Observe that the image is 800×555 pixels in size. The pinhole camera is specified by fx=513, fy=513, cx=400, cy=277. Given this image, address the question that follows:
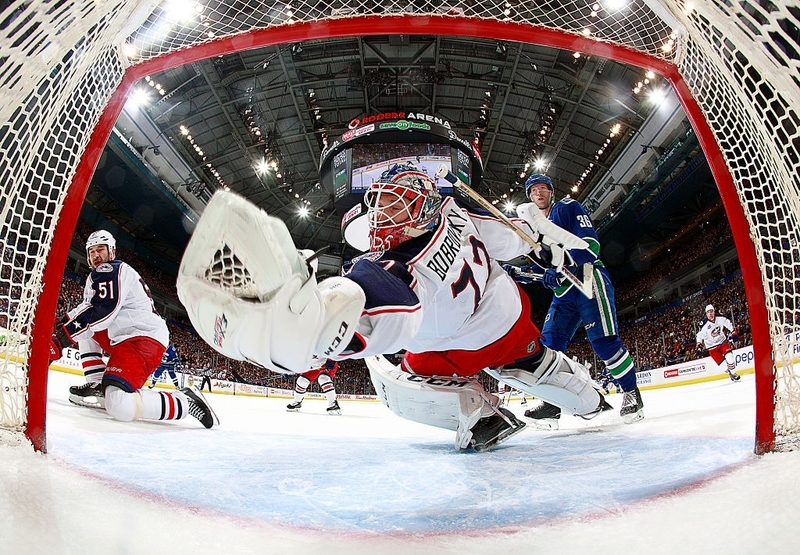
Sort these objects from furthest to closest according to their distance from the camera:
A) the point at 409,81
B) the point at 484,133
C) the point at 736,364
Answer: the point at 484,133, the point at 409,81, the point at 736,364

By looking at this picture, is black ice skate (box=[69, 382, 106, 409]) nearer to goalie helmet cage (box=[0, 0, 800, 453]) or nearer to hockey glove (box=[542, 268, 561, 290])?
goalie helmet cage (box=[0, 0, 800, 453])

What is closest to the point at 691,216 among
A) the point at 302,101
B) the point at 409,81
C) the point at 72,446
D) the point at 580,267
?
the point at 409,81

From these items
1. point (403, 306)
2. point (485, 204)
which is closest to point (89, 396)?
point (485, 204)

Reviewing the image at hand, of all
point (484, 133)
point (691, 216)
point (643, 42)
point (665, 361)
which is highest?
point (484, 133)

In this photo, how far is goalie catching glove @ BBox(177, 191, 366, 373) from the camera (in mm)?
914

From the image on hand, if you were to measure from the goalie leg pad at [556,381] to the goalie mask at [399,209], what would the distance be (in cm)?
122

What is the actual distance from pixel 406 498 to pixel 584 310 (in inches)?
90.1

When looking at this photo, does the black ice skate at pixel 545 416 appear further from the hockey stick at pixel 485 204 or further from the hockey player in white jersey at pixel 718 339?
the hockey player in white jersey at pixel 718 339

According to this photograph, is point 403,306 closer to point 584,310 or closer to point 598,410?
point 598,410

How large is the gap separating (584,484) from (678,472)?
0.83 ft

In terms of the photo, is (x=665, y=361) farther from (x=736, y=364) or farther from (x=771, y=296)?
(x=771, y=296)

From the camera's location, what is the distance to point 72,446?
69.3 inches

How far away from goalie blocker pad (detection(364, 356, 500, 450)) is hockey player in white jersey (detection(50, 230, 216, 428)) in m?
1.36

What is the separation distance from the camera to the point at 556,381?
8.64 ft
